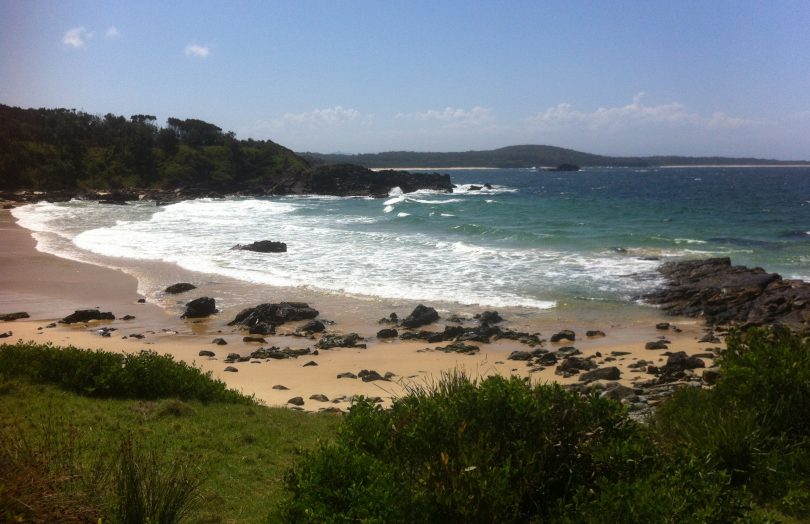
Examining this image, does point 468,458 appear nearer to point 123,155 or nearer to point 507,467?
point 507,467

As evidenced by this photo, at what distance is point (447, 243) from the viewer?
3488cm

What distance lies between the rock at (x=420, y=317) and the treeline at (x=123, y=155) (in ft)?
186

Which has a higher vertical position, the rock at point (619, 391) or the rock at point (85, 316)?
the rock at point (619, 391)

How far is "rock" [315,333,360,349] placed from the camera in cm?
1727

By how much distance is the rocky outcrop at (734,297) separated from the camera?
64.7 feet

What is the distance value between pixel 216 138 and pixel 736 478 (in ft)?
310

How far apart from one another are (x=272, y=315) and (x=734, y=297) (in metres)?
14.6

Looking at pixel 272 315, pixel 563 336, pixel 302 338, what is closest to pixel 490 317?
pixel 563 336

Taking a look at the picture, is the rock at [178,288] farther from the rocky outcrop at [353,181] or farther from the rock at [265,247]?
the rocky outcrop at [353,181]

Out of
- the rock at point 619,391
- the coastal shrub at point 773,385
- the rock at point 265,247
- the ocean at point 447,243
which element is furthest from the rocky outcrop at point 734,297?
the rock at point 265,247

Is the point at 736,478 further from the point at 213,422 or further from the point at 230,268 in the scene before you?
the point at 230,268

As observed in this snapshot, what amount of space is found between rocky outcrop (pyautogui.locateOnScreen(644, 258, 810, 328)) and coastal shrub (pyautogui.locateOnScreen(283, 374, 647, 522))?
51.9 feet

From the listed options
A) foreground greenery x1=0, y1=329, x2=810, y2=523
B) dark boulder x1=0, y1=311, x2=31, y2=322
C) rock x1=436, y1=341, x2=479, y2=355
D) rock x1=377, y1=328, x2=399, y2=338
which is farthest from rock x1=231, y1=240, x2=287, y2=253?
foreground greenery x1=0, y1=329, x2=810, y2=523

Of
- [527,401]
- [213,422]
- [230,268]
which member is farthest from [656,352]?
[230,268]
